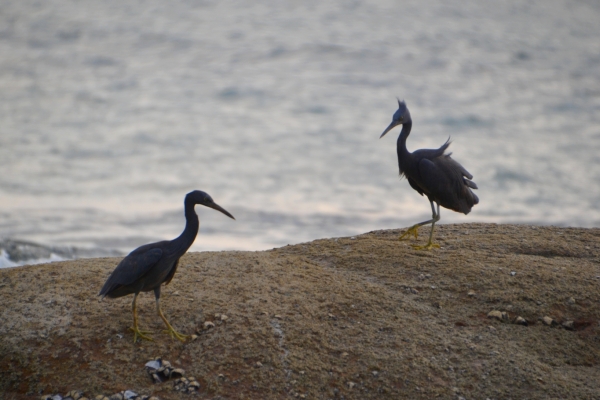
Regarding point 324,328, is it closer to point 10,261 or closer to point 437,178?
point 437,178

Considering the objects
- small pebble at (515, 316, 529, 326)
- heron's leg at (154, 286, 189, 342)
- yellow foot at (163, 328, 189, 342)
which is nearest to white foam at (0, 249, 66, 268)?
heron's leg at (154, 286, 189, 342)

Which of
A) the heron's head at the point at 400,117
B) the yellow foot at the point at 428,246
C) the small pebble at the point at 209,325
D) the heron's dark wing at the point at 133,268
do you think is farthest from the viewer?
the heron's head at the point at 400,117

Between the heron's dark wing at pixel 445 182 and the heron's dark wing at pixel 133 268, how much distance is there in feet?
11.1

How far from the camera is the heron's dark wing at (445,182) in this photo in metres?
7.71

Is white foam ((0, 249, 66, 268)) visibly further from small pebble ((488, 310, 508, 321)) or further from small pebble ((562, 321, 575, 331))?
small pebble ((562, 321, 575, 331))

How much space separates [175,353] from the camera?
540 cm

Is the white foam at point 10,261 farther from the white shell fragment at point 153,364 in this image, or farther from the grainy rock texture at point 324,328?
the white shell fragment at point 153,364

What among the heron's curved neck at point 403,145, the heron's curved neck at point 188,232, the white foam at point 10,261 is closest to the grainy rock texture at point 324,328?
the heron's curved neck at point 188,232

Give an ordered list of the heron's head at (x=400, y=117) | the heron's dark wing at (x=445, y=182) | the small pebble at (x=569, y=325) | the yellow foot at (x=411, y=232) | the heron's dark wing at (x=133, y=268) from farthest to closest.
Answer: the heron's head at (x=400, y=117)
the yellow foot at (x=411, y=232)
the heron's dark wing at (x=445, y=182)
the small pebble at (x=569, y=325)
the heron's dark wing at (x=133, y=268)

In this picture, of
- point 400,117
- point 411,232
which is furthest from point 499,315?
point 400,117

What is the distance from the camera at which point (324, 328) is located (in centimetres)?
570

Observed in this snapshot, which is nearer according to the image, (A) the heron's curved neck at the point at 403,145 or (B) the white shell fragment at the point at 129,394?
(B) the white shell fragment at the point at 129,394

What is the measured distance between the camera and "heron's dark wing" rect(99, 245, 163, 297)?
18.1 feet

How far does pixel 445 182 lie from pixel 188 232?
325 cm
